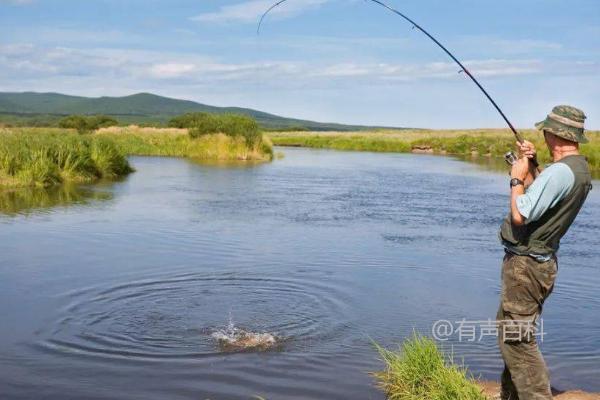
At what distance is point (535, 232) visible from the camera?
4.16m

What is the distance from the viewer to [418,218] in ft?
49.6

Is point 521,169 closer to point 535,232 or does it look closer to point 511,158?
point 511,158

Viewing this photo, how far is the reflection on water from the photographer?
15.0 m

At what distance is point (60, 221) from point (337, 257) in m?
5.53

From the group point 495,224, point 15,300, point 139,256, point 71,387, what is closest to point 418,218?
point 495,224

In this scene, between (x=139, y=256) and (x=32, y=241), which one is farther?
(x=32, y=241)

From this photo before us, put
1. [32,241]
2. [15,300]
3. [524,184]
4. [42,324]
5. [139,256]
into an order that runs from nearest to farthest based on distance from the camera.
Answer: [524,184], [42,324], [15,300], [139,256], [32,241]

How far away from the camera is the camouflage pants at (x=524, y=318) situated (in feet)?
13.8

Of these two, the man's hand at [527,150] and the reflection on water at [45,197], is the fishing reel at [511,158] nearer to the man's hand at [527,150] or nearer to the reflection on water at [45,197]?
the man's hand at [527,150]

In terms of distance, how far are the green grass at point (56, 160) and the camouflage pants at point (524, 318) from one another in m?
16.1

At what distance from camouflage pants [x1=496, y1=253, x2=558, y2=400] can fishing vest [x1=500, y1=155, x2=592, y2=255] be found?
79mm

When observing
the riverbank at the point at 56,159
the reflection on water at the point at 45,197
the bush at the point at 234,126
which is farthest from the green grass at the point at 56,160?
the bush at the point at 234,126

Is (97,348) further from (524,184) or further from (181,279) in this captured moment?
(524,184)

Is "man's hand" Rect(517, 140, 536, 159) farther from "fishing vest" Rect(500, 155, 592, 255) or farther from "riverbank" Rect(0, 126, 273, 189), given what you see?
"riverbank" Rect(0, 126, 273, 189)
